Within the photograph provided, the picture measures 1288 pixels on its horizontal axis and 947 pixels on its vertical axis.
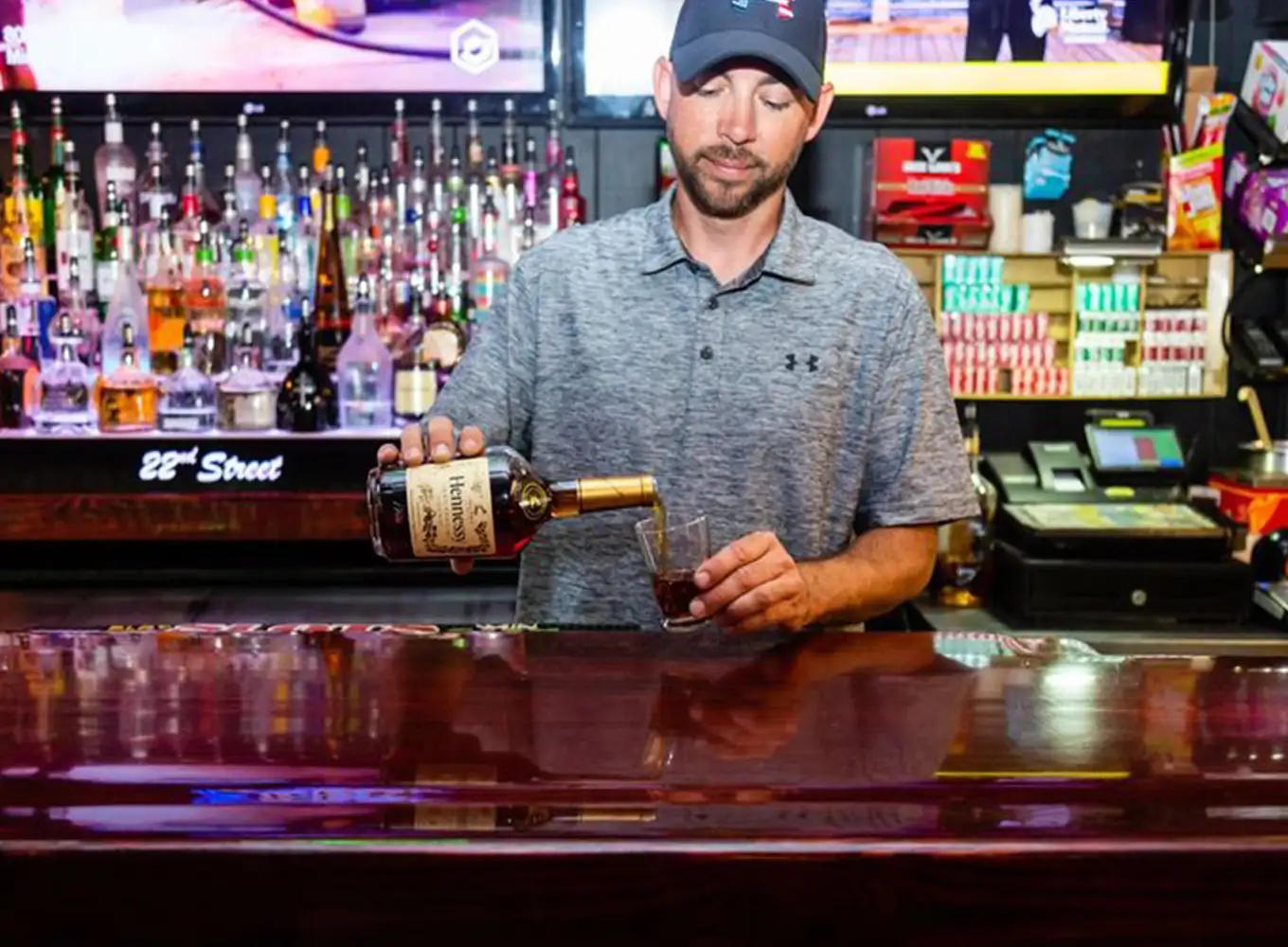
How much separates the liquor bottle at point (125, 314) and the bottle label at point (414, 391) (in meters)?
0.61

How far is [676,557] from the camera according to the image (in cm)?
143

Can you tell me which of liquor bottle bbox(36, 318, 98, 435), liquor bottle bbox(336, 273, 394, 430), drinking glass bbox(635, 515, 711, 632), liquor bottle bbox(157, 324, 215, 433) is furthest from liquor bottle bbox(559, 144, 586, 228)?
drinking glass bbox(635, 515, 711, 632)

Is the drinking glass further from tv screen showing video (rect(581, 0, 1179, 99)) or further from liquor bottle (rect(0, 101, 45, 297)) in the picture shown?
liquor bottle (rect(0, 101, 45, 297))

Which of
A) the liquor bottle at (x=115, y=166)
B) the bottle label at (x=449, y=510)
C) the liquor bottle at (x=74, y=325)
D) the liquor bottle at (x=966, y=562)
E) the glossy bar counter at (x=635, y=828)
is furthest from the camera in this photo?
the liquor bottle at (x=115, y=166)

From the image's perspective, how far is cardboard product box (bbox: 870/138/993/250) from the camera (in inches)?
133

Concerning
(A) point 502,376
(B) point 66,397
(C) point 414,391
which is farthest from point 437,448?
(B) point 66,397

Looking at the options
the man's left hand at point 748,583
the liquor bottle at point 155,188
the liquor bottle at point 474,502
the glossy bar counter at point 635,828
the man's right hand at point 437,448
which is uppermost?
the liquor bottle at point 155,188

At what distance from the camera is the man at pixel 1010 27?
3.26 m

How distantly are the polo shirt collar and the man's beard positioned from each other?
80 mm

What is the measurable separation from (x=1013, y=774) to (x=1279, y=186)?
9.76 ft

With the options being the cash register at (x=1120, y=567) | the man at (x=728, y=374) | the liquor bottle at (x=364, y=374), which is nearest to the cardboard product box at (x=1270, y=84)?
the cash register at (x=1120, y=567)

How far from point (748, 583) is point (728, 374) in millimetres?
551

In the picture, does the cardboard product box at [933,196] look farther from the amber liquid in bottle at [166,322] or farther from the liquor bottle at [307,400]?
the amber liquid in bottle at [166,322]

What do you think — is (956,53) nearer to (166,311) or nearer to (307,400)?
(307,400)
